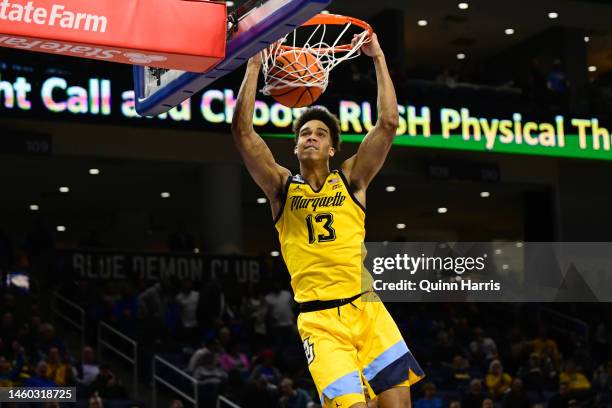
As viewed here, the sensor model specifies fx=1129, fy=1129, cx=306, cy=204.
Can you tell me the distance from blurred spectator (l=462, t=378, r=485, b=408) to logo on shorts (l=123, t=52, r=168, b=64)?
1060 centimetres

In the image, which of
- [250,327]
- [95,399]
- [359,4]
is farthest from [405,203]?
[95,399]

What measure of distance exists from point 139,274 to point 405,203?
441 inches

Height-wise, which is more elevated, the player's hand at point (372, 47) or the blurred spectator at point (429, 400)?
the player's hand at point (372, 47)

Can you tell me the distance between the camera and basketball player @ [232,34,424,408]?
22.6 ft

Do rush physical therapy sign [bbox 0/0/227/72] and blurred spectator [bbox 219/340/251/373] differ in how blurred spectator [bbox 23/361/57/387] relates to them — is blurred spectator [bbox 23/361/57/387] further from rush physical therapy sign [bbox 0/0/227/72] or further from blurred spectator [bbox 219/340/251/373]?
rush physical therapy sign [bbox 0/0/227/72]

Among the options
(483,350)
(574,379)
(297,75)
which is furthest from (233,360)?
(297,75)

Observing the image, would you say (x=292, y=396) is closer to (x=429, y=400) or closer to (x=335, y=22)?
(x=429, y=400)

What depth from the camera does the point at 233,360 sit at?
17.7 meters

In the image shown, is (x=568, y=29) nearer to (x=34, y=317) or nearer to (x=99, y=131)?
(x=99, y=131)

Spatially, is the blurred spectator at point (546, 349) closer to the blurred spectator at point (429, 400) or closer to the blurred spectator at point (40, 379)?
the blurred spectator at point (429, 400)

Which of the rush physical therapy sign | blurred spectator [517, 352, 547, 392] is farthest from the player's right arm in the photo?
blurred spectator [517, 352, 547, 392]

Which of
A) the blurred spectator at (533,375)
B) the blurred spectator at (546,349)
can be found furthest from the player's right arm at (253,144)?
the blurred spectator at (546,349)

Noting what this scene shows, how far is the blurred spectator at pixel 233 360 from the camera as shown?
17.4 meters

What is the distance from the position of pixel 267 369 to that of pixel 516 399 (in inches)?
149
